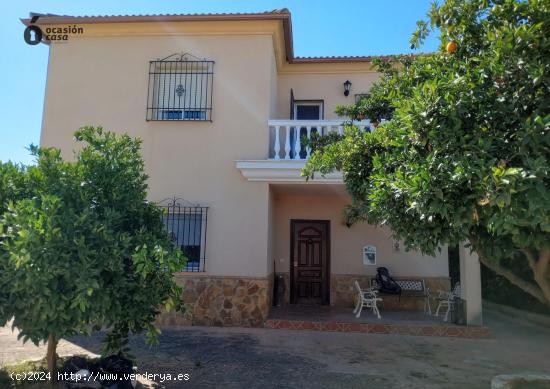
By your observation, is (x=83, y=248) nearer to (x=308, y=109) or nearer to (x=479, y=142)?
(x=479, y=142)

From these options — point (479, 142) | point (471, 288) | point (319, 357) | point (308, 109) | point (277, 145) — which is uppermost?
point (308, 109)

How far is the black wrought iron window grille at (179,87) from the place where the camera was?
924 centimetres

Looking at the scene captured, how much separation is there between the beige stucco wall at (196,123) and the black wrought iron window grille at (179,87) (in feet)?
0.58

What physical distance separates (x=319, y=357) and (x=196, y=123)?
572 centimetres

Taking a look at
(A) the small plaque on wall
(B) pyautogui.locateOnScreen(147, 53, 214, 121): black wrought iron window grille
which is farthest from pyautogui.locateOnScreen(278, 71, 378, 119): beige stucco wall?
(A) the small plaque on wall

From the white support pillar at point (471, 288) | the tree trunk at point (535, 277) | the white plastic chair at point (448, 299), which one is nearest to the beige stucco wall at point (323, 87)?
the white support pillar at point (471, 288)

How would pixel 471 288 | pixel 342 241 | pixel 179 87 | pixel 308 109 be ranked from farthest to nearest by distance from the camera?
pixel 308 109
pixel 342 241
pixel 179 87
pixel 471 288

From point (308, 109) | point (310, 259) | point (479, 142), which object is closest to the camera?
point (479, 142)

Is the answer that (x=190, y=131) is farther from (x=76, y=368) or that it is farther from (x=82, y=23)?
(x=76, y=368)

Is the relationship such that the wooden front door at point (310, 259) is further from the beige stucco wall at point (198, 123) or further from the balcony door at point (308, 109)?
the balcony door at point (308, 109)

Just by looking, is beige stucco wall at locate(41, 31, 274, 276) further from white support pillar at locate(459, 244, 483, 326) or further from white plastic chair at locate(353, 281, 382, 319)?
white support pillar at locate(459, 244, 483, 326)

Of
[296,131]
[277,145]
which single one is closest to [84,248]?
[277,145]

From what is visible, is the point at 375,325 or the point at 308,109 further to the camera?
the point at 308,109

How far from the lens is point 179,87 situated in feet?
30.6
